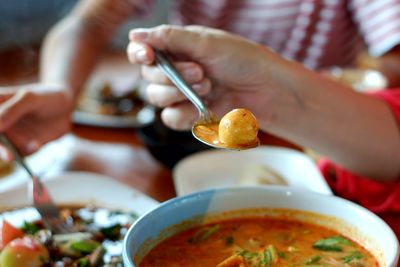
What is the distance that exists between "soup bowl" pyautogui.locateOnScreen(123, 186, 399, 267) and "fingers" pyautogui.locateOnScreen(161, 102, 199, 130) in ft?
0.91

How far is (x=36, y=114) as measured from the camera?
57.6 inches

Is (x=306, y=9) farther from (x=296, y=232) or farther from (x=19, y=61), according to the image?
(x=19, y=61)

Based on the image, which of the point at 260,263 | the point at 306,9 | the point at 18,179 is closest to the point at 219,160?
the point at 18,179

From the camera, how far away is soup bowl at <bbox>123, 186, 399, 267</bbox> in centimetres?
85

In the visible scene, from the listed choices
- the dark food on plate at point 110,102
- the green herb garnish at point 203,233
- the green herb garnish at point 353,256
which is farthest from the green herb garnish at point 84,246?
the dark food on plate at point 110,102

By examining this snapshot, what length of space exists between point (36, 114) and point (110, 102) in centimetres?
34

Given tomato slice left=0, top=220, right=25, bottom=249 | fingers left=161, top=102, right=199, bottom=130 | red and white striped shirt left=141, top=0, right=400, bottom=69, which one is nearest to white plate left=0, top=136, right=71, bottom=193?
tomato slice left=0, top=220, right=25, bottom=249

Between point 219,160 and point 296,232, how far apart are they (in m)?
0.51

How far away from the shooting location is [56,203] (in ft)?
4.17

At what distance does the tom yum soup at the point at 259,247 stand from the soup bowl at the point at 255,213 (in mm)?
11

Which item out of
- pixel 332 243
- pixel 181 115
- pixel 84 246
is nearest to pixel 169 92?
pixel 181 115

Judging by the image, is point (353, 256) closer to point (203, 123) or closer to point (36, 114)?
point (203, 123)

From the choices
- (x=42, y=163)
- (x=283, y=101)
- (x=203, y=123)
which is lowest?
(x=42, y=163)

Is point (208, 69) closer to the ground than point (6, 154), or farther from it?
farther from it
